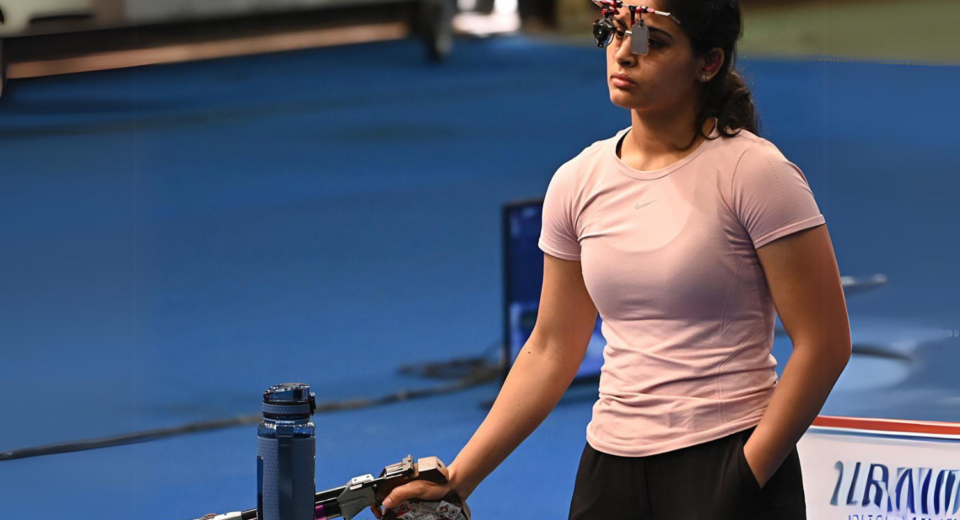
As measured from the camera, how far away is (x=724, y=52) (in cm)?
171

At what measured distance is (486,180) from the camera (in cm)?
712

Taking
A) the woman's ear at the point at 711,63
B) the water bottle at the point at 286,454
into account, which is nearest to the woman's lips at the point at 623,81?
the woman's ear at the point at 711,63

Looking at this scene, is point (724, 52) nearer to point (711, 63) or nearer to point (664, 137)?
point (711, 63)

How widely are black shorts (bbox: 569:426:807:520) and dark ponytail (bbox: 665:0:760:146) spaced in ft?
1.42

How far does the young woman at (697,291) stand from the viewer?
5.27 feet

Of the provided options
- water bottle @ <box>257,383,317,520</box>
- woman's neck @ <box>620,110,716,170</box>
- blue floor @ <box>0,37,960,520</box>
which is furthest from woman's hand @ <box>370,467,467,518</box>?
blue floor @ <box>0,37,960,520</box>

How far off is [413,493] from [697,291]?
475mm

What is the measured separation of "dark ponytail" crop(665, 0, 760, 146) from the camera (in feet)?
5.42

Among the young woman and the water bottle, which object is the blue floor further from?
the water bottle

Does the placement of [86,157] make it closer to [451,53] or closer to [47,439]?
[47,439]

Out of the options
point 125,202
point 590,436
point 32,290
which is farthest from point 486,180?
point 590,436

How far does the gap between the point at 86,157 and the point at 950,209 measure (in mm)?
5668

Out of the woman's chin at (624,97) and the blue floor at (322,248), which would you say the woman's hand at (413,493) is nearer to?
the woman's chin at (624,97)

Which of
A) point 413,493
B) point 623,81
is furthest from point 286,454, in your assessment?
point 623,81
